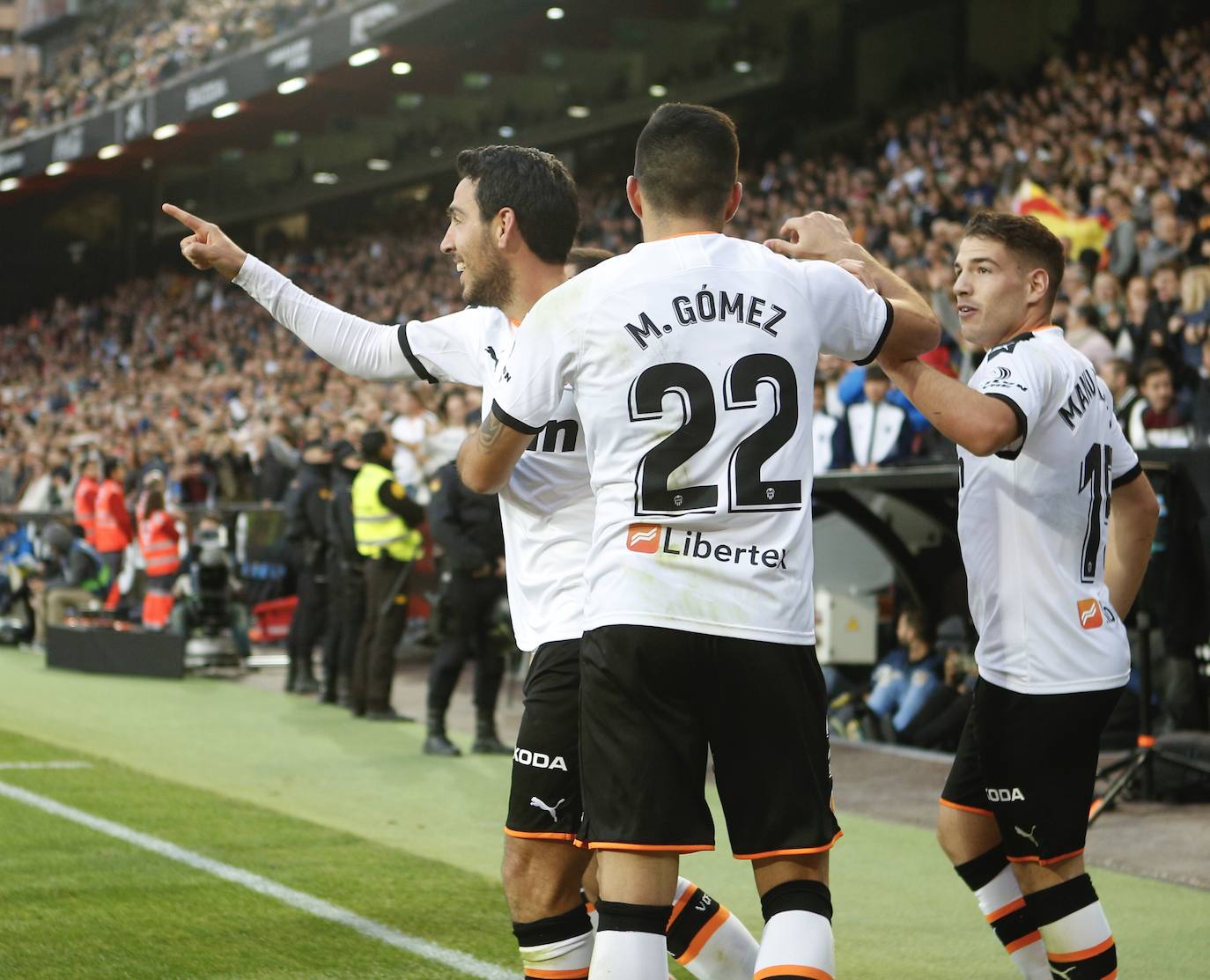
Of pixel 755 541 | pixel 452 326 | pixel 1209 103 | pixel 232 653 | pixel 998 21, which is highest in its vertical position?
pixel 998 21

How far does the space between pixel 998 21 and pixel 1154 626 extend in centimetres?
1707

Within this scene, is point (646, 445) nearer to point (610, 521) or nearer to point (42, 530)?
point (610, 521)

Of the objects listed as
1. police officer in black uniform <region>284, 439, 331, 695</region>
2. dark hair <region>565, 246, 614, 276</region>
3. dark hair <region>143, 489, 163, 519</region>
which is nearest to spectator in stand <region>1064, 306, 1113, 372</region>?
police officer in black uniform <region>284, 439, 331, 695</region>

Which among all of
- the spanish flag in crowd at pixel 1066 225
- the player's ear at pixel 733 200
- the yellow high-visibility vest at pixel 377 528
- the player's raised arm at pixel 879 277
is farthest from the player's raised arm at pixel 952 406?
the spanish flag in crowd at pixel 1066 225

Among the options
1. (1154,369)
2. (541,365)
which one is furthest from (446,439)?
(541,365)

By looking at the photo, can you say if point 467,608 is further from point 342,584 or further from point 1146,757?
point 1146,757

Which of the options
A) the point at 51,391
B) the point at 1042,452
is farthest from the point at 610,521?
the point at 51,391

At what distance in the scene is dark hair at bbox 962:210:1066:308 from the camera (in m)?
4.05

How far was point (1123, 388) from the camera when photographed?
9.77 metres

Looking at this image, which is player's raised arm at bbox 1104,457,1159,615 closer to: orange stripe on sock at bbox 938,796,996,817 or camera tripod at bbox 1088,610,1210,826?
orange stripe on sock at bbox 938,796,996,817

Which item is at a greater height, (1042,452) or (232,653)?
(1042,452)

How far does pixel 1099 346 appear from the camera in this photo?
10.8m

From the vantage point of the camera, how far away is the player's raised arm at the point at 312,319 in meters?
3.96

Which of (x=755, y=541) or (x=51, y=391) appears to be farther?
(x=51, y=391)
